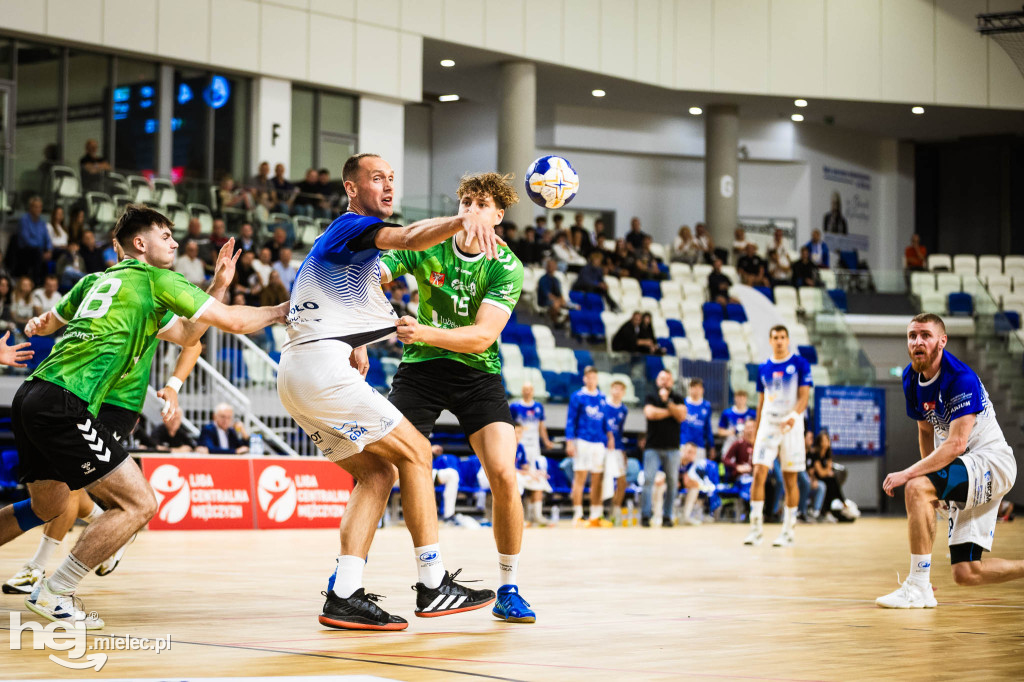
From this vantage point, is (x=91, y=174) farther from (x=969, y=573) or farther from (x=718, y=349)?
(x=969, y=573)

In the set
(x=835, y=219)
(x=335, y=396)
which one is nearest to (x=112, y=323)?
(x=335, y=396)

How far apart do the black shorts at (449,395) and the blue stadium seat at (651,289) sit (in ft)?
66.2

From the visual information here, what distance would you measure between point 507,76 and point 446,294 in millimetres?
22499

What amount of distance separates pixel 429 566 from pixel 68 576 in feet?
5.35

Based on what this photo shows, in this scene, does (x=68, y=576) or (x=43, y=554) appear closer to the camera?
(x=68, y=576)

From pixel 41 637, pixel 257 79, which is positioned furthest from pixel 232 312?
pixel 257 79

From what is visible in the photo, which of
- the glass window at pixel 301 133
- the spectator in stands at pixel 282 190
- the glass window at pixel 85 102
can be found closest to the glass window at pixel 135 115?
the glass window at pixel 85 102

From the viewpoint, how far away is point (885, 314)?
28.0 meters

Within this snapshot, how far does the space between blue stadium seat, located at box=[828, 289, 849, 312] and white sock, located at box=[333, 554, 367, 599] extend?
920 inches

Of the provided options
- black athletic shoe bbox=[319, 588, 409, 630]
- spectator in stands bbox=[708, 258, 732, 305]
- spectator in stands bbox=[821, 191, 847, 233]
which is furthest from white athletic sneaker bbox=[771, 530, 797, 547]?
spectator in stands bbox=[821, 191, 847, 233]

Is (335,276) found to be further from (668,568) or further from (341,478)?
(341,478)

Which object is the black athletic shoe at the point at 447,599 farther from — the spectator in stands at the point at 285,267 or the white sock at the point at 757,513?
the spectator in stands at the point at 285,267

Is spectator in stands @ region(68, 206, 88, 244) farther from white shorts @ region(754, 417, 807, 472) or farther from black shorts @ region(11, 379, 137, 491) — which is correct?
black shorts @ region(11, 379, 137, 491)

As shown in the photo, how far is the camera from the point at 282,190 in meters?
22.1
